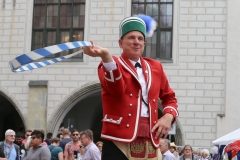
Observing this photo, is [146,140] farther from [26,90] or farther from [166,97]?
[26,90]

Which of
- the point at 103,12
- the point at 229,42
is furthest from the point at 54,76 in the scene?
the point at 229,42

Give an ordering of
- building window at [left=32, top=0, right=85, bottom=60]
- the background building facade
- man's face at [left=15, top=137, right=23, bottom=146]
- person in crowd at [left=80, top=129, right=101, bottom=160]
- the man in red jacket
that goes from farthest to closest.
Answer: building window at [left=32, top=0, right=85, bottom=60], the background building facade, man's face at [left=15, top=137, right=23, bottom=146], person in crowd at [left=80, top=129, right=101, bottom=160], the man in red jacket

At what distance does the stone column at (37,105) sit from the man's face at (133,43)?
668 inches

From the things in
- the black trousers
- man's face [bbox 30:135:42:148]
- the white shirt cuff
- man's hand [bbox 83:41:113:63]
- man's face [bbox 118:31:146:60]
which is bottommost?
man's face [bbox 30:135:42:148]

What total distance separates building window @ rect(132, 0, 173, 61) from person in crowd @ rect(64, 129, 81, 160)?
9130mm

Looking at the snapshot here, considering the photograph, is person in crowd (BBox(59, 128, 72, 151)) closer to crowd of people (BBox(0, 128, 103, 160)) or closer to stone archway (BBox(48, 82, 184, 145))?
crowd of people (BBox(0, 128, 103, 160))

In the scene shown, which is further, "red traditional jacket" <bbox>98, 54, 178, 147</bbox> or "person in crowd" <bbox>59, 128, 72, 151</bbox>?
"person in crowd" <bbox>59, 128, 72, 151</bbox>

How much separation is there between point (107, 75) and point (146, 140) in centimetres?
55

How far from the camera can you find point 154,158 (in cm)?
384

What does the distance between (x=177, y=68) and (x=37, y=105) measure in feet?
17.7

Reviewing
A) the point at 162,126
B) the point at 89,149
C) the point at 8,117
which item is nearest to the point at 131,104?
the point at 162,126

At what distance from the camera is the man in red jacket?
12.2ft

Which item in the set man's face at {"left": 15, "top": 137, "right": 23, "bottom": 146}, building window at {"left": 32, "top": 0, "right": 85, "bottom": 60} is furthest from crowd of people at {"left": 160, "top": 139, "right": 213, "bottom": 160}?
building window at {"left": 32, "top": 0, "right": 85, "bottom": 60}

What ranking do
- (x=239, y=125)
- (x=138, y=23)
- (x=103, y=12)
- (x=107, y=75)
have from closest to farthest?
(x=107, y=75) → (x=138, y=23) → (x=239, y=125) → (x=103, y=12)
